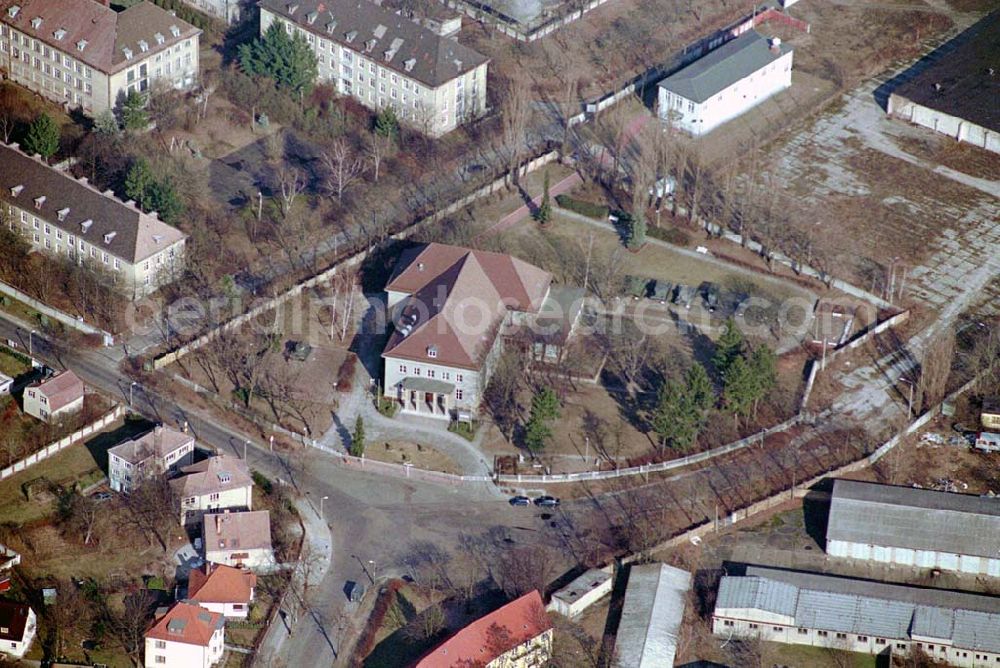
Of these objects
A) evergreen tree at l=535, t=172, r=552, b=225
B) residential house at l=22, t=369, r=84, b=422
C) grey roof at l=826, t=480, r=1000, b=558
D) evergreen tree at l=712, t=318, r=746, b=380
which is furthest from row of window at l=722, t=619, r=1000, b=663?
residential house at l=22, t=369, r=84, b=422

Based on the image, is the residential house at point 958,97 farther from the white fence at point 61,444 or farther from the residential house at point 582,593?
the white fence at point 61,444

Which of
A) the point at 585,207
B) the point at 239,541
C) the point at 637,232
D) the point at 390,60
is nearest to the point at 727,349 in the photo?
the point at 637,232

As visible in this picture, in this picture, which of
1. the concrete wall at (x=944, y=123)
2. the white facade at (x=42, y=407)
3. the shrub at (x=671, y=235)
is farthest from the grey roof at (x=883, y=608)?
the concrete wall at (x=944, y=123)

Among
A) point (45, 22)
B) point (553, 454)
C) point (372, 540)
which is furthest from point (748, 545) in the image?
point (45, 22)

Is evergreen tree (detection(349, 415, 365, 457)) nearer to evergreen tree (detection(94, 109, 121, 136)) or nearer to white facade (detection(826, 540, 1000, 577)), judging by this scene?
white facade (detection(826, 540, 1000, 577))

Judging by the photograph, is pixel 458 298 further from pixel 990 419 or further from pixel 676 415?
pixel 990 419
